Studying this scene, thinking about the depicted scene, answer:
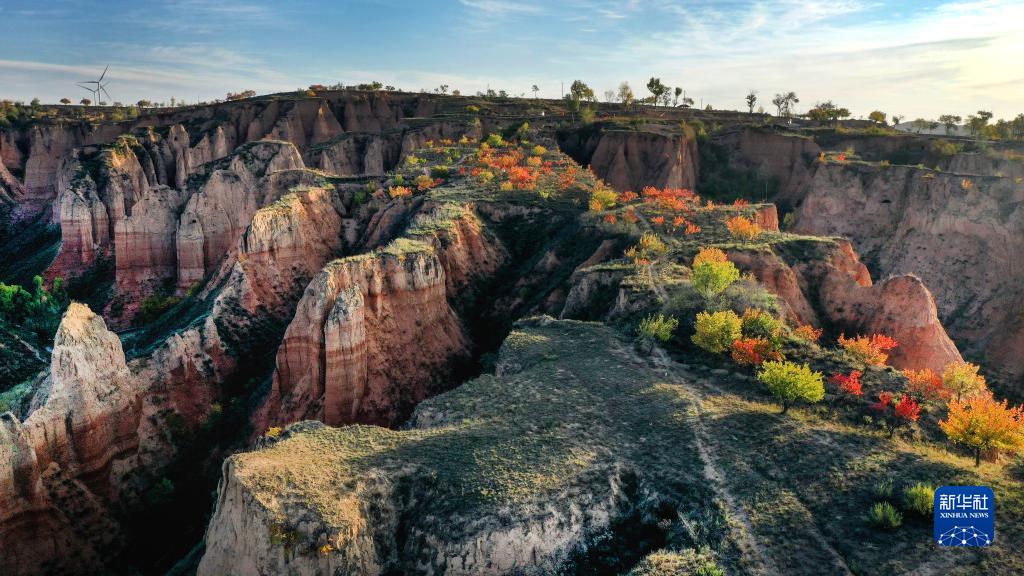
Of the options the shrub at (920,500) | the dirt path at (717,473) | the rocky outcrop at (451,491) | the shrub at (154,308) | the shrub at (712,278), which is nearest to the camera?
the dirt path at (717,473)

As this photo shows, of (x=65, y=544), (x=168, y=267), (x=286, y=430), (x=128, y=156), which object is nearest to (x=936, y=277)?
(x=286, y=430)

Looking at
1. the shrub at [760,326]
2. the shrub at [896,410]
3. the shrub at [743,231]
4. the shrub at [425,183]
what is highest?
the shrub at [425,183]

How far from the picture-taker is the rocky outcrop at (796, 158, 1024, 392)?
142 ft

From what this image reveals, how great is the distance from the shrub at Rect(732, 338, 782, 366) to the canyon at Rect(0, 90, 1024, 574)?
0.83 m

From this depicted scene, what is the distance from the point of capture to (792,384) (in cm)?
2102

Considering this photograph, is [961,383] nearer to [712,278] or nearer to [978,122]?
[712,278]

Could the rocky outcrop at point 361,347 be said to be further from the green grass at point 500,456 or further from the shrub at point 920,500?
the shrub at point 920,500

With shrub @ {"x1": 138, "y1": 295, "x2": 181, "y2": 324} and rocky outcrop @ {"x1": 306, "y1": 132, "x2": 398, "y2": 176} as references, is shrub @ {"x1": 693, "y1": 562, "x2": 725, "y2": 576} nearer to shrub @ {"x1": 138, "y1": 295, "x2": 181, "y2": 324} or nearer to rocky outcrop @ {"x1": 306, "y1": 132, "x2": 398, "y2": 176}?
shrub @ {"x1": 138, "y1": 295, "x2": 181, "y2": 324}

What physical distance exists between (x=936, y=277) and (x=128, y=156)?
7485cm

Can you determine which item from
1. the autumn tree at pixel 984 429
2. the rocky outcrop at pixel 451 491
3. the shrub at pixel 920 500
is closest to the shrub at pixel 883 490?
the shrub at pixel 920 500

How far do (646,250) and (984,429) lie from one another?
19.9 metres

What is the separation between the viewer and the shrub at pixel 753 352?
24.3 m

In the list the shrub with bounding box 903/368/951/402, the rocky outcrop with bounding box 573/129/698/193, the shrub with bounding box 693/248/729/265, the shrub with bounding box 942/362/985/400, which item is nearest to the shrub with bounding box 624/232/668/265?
the shrub with bounding box 693/248/729/265

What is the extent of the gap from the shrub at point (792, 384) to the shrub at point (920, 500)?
16.3ft
